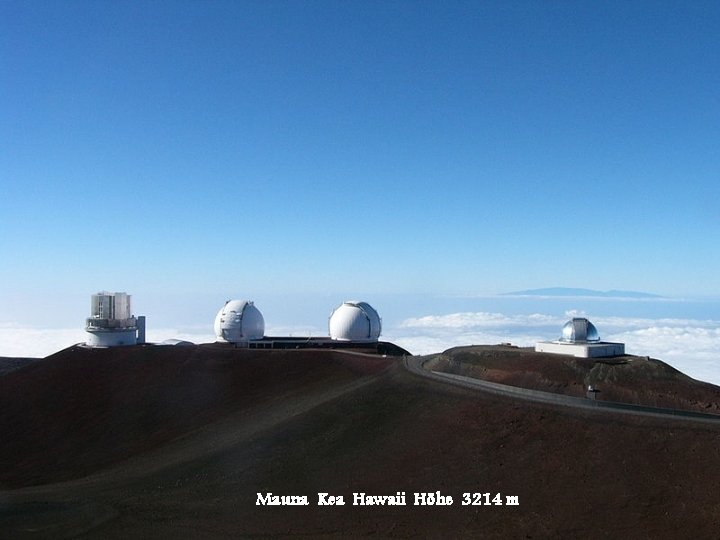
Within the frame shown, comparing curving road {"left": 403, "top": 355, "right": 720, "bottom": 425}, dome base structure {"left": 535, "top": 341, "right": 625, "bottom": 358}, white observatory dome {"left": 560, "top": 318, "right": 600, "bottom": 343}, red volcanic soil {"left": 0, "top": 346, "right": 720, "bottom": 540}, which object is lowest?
red volcanic soil {"left": 0, "top": 346, "right": 720, "bottom": 540}

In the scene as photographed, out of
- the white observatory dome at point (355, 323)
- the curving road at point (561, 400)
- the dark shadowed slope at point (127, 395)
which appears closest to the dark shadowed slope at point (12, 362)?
the dark shadowed slope at point (127, 395)

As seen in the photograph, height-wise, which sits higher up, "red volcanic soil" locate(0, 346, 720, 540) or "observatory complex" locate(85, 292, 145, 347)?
"observatory complex" locate(85, 292, 145, 347)

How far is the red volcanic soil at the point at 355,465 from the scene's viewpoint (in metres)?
18.9

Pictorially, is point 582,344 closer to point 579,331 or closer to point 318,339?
point 579,331

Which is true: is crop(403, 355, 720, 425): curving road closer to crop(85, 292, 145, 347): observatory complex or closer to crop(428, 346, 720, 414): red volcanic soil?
crop(428, 346, 720, 414): red volcanic soil

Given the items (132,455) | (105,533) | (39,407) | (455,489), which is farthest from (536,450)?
(39,407)

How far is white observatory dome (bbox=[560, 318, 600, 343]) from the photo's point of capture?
3400 cm

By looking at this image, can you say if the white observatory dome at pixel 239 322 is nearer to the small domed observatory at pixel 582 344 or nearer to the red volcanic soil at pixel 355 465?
the red volcanic soil at pixel 355 465

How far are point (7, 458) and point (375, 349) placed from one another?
24.2 metres

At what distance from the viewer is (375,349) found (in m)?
47.1

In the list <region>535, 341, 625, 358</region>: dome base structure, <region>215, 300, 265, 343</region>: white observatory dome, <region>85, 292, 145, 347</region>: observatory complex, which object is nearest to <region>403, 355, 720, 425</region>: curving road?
<region>535, 341, 625, 358</region>: dome base structure

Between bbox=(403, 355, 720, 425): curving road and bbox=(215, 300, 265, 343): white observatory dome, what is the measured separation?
1982cm

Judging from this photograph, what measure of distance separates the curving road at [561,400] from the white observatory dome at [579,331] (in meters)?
6.80

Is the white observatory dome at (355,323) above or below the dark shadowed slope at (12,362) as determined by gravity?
above
